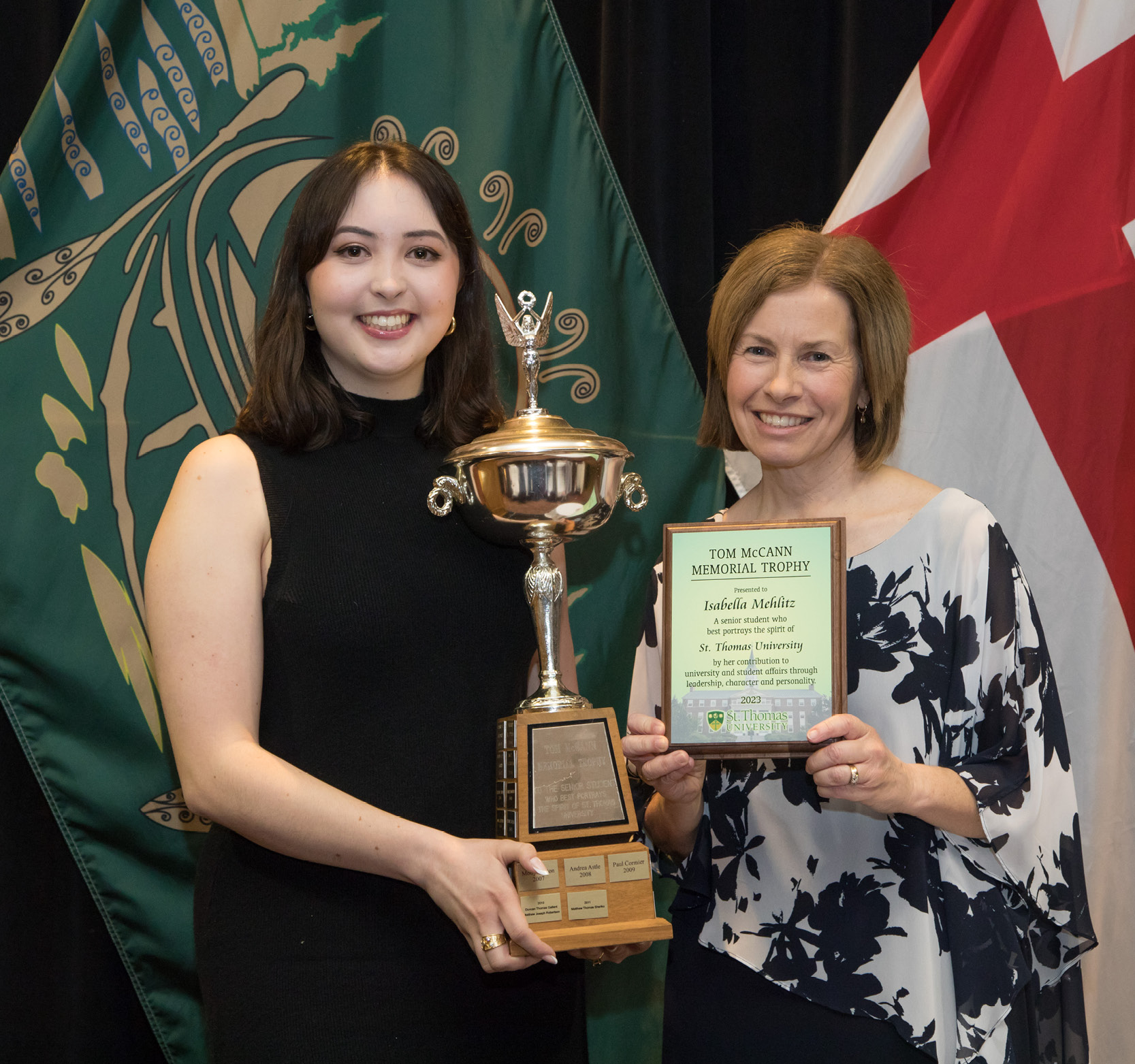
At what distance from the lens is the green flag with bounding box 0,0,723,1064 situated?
1.75 m

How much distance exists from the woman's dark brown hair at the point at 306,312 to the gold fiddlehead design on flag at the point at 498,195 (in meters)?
0.60

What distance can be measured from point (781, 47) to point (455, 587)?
150 centimetres

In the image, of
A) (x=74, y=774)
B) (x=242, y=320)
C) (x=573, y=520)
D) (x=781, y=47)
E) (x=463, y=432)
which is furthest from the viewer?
(x=781, y=47)

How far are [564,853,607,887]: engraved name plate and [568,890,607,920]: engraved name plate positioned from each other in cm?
1

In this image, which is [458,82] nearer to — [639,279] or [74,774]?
[639,279]

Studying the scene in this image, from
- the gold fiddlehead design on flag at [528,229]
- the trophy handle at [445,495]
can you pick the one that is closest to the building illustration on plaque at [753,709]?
the trophy handle at [445,495]

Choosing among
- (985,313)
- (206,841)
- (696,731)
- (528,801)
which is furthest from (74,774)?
(985,313)

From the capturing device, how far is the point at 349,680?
124cm

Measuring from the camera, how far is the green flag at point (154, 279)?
1752mm

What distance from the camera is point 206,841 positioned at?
4.25 ft

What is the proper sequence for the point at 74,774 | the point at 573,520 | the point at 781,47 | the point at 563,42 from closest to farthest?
the point at 573,520 → the point at 74,774 → the point at 563,42 → the point at 781,47

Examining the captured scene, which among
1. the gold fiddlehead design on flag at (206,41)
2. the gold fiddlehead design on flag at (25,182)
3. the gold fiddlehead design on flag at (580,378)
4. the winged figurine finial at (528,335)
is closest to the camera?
the winged figurine finial at (528,335)

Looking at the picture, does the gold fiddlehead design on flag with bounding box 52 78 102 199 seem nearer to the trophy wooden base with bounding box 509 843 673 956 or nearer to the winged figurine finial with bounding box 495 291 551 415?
the winged figurine finial with bounding box 495 291 551 415

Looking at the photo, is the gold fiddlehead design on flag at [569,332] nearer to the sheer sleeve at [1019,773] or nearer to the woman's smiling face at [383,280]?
the woman's smiling face at [383,280]
